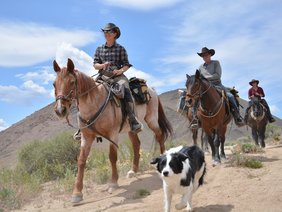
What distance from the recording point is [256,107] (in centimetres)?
1700

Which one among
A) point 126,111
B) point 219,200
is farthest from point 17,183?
point 219,200

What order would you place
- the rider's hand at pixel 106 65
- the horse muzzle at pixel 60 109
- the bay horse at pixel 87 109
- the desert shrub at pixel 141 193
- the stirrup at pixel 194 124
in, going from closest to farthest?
the horse muzzle at pixel 60 109, the bay horse at pixel 87 109, the desert shrub at pixel 141 193, the rider's hand at pixel 106 65, the stirrup at pixel 194 124

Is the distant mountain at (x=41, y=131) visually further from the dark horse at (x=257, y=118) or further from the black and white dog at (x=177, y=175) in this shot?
the black and white dog at (x=177, y=175)

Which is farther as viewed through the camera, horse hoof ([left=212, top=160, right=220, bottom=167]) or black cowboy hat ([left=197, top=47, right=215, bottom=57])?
black cowboy hat ([left=197, top=47, right=215, bottom=57])

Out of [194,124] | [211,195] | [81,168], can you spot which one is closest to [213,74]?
[194,124]

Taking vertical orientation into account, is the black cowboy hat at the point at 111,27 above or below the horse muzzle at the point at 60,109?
above

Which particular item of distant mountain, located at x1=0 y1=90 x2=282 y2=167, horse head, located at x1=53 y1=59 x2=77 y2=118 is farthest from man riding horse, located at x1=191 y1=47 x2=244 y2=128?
distant mountain, located at x1=0 y1=90 x2=282 y2=167

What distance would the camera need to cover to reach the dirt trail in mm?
7430

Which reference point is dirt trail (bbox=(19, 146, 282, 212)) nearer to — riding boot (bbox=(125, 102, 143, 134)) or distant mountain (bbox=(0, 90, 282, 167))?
riding boot (bbox=(125, 102, 143, 134))

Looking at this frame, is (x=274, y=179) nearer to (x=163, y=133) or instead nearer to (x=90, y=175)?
(x=163, y=133)

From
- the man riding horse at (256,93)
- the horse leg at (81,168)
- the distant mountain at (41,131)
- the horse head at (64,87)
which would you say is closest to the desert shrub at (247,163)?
the horse leg at (81,168)

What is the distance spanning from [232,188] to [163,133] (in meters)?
4.06

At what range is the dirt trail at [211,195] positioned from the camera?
7430 mm

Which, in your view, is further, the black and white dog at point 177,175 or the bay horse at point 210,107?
the bay horse at point 210,107
